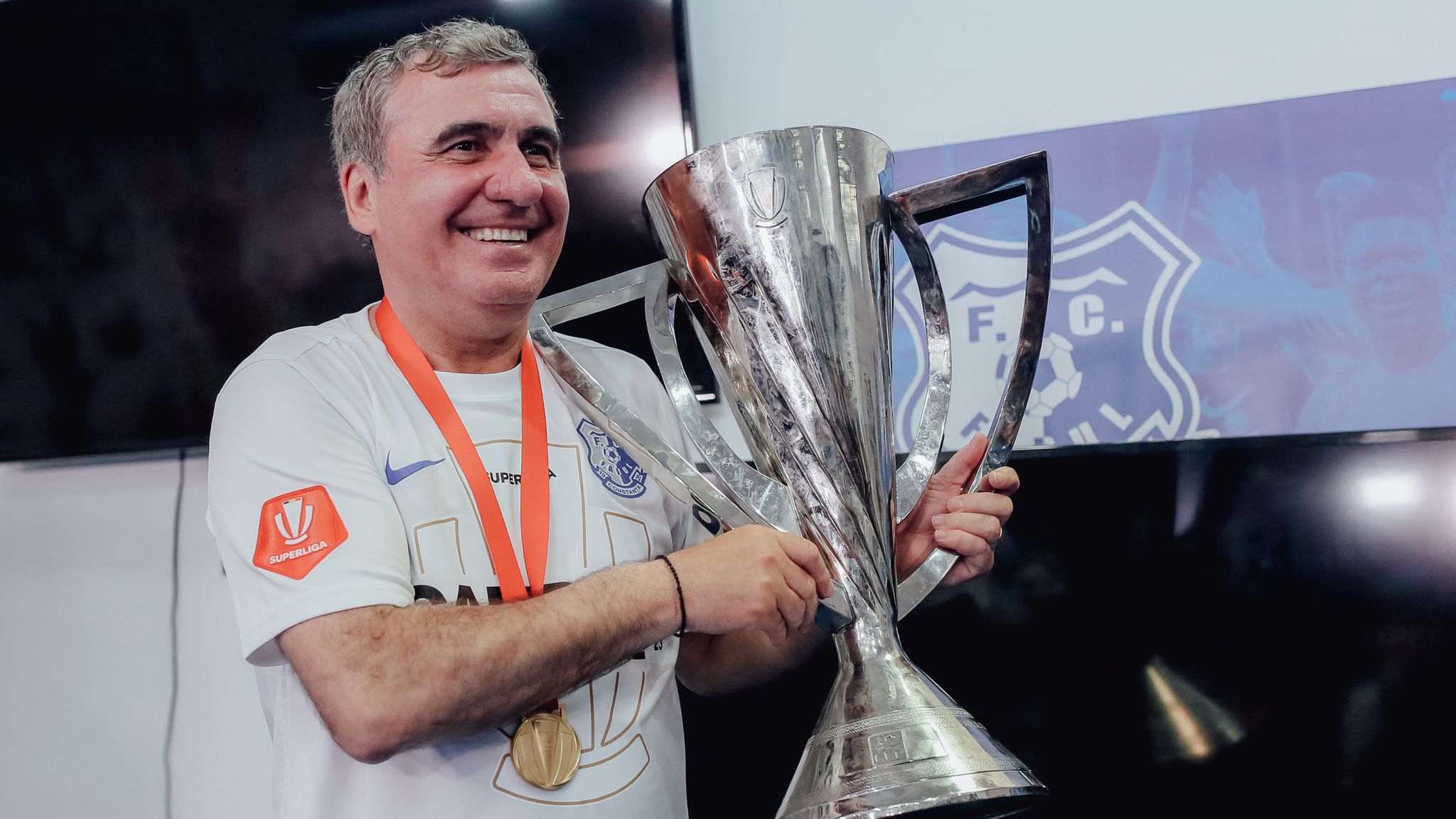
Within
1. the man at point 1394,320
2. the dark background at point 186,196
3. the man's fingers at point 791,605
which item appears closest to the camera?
the man's fingers at point 791,605

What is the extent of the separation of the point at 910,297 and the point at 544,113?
0.64 metres

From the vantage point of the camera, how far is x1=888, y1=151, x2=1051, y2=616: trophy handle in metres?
0.90

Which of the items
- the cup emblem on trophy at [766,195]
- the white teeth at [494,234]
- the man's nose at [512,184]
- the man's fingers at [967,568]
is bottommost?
the man's fingers at [967,568]

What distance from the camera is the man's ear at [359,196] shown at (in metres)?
1.09

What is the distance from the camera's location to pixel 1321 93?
1.36m

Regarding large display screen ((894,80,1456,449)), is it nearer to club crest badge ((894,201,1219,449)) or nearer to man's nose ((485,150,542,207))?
club crest badge ((894,201,1219,449))

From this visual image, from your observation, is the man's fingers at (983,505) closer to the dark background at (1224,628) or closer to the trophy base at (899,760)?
the trophy base at (899,760)

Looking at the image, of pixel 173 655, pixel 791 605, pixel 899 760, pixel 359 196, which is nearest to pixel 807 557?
pixel 791 605

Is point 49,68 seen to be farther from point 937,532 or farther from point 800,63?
point 937,532

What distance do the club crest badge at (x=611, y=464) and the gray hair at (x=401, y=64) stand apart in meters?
0.39

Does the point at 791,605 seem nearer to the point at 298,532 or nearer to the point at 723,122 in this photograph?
the point at 298,532

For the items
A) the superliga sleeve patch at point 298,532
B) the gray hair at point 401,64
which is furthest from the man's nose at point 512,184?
the superliga sleeve patch at point 298,532

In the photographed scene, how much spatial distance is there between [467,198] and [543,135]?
133 millimetres

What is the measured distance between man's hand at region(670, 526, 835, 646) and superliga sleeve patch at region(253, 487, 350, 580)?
319mm
